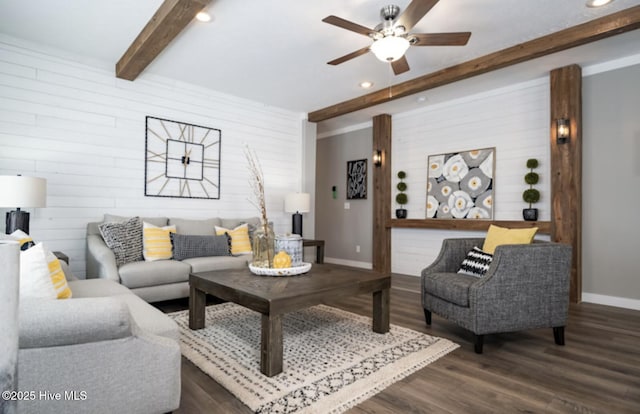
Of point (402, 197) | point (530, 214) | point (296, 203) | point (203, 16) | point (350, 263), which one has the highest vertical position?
point (203, 16)

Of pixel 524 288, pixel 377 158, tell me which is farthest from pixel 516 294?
pixel 377 158

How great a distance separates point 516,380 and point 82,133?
447 centimetres

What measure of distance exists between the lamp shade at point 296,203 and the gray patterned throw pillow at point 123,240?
84.2 inches

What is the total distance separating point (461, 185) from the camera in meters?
Answer: 4.89

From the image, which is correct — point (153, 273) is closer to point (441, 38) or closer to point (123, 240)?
point (123, 240)

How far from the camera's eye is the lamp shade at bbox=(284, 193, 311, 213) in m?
5.20

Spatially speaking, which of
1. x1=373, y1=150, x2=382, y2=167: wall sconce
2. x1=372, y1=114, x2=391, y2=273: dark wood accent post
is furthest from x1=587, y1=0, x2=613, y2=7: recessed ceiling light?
x1=373, y1=150, x2=382, y2=167: wall sconce

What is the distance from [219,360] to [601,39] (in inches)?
161

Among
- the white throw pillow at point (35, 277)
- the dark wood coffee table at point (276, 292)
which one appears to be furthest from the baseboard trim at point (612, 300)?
the white throw pillow at point (35, 277)

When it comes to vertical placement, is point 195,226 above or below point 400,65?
below

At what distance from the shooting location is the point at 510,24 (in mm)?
3070

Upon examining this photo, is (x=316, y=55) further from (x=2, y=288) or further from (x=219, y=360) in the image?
(x=2, y=288)

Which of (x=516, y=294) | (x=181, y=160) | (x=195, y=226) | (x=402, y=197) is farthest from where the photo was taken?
(x=402, y=197)

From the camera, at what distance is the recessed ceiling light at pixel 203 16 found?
9.57 ft
